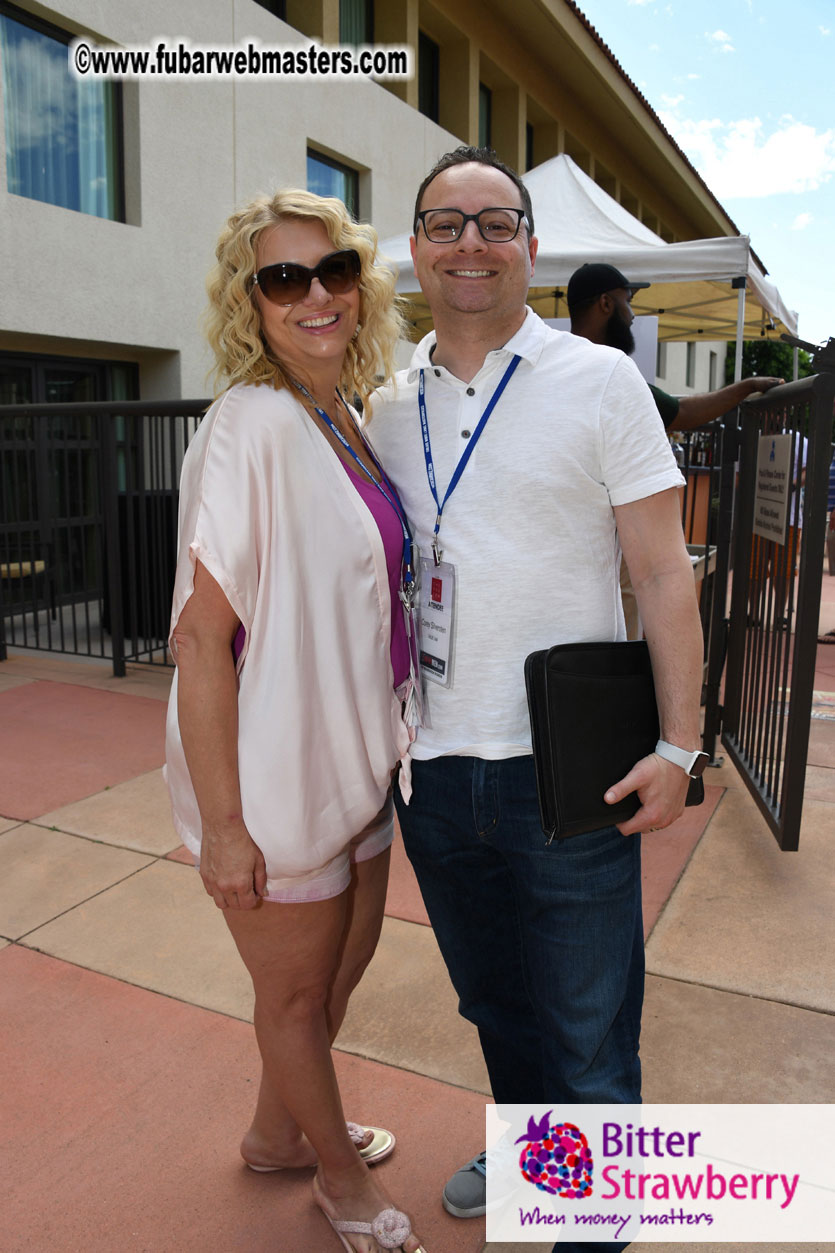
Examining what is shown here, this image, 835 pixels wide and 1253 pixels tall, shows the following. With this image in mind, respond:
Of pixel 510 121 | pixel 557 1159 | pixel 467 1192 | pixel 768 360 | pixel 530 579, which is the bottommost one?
pixel 467 1192

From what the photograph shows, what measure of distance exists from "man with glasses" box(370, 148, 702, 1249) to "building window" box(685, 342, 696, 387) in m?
28.9

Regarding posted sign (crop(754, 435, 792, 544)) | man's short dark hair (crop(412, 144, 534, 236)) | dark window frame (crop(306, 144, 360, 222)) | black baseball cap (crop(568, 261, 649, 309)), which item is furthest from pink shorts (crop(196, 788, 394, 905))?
dark window frame (crop(306, 144, 360, 222))

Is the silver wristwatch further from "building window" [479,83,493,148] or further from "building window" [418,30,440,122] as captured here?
"building window" [479,83,493,148]

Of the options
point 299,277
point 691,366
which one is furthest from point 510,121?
point 299,277

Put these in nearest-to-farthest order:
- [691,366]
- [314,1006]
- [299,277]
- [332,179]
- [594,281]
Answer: [299,277], [314,1006], [594,281], [332,179], [691,366]

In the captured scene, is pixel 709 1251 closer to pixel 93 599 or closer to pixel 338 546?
pixel 338 546

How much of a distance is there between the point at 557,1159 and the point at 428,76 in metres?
16.2

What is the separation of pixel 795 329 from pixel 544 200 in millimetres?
3751

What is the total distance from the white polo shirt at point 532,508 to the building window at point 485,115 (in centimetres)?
1643

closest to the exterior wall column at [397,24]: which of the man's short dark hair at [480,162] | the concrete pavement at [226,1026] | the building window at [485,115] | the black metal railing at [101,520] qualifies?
the building window at [485,115]

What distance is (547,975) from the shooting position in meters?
1.72

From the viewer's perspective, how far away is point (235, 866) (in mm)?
1673

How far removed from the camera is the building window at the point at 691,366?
2888 cm

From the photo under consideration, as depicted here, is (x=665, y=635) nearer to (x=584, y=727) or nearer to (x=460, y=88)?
(x=584, y=727)
